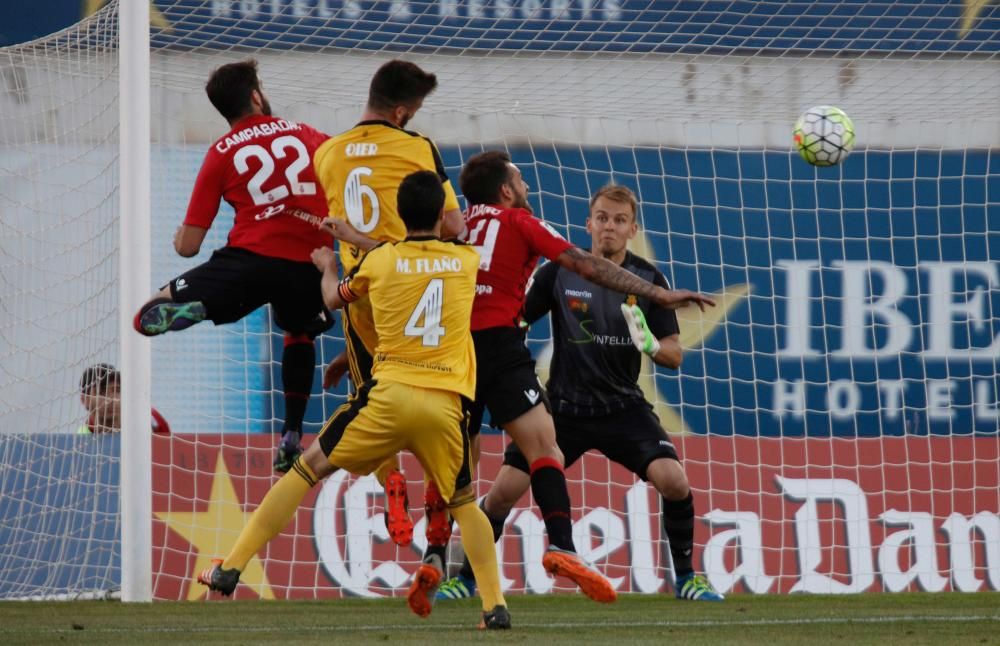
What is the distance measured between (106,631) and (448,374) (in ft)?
5.70

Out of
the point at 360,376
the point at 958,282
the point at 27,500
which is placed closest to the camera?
the point at 360,376

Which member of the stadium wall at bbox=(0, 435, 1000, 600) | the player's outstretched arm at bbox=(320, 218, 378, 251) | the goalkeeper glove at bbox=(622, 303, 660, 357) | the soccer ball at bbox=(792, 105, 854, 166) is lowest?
the stadium wall at bbox=(0, 435, 1000, 600)

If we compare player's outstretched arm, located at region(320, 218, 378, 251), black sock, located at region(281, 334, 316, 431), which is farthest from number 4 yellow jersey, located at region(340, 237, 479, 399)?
black sock, located at region(281, 334, 316, 431)

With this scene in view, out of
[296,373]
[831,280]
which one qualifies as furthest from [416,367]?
[831,280]

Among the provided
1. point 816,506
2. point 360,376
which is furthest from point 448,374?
point 816,506

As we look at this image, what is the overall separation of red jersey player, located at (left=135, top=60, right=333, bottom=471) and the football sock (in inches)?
51.1

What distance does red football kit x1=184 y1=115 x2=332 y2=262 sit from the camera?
22.4 ft

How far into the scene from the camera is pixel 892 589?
9.68m

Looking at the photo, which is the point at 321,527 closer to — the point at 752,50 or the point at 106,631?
the point at 106,631

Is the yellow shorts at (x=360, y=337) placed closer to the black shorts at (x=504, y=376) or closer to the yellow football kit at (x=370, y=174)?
the yellow football kit at (x=370, y=174)

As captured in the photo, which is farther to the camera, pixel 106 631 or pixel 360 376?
→ pixel 360 376

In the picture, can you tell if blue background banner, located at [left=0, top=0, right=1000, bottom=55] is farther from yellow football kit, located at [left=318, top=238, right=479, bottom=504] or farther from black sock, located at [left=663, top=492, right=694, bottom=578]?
yellow football kit, located at [left=318, top=238, right=479, bottom=504]


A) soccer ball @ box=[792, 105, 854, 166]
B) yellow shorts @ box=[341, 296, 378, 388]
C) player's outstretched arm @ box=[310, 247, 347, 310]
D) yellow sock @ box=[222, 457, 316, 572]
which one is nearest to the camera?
yellow sock @ box=[222, 457, 316, 572]

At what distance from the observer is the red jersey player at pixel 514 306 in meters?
6.57
